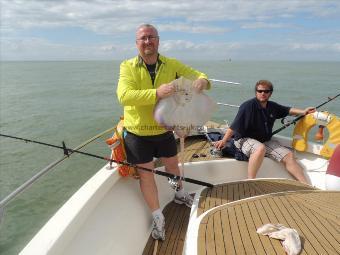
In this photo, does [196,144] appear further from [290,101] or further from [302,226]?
[290,101]

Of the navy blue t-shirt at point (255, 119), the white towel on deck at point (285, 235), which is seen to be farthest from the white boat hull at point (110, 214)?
the white towel on deck at point (285, 235)

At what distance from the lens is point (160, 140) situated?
3447 millimetres

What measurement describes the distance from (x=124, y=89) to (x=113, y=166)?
110 centimetres

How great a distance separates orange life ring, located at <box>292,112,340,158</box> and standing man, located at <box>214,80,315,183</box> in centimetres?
14

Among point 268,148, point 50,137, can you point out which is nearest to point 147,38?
point 268,148

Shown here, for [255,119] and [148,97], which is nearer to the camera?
[148,97]

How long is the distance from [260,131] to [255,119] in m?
0.21

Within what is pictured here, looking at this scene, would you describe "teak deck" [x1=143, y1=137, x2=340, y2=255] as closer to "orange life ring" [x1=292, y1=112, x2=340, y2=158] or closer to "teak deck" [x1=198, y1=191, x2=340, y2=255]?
"teak deck" [x1=198, y1=191, x2=340, y2=255]

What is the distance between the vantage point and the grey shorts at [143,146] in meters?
3.34

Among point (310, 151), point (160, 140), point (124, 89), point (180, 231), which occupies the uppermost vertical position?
A: point (124, 89)

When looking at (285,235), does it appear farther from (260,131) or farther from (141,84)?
(260,131)

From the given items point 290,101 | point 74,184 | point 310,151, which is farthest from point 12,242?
point 290,101

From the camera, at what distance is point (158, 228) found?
11.7 feet

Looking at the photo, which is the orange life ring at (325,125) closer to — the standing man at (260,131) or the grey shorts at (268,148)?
the standing man at (260,131)
